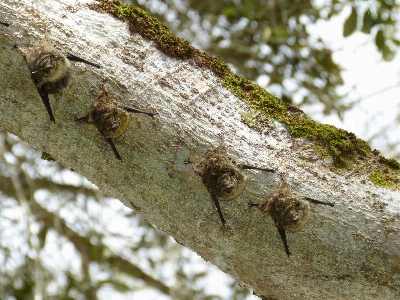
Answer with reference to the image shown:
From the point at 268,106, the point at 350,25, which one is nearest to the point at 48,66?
the point at 268,106

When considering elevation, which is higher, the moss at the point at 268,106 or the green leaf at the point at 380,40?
the green leaf at the point at 380,40

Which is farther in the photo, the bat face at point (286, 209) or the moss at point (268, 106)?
the moss at point (268, 106)

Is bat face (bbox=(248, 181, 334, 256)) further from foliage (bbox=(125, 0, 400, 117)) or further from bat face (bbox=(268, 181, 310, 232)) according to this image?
foliage (bbox=(125, 0, 400, 117))

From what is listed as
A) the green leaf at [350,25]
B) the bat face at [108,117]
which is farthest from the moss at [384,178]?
the green leaf at [350,25]

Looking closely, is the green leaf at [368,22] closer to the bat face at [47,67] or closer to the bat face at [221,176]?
the bat face at [221,176]

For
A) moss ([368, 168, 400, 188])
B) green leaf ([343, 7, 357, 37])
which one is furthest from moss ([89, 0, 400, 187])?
green leaf ([343, 7, 357, 37])

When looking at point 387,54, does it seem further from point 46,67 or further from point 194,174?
point 46,67

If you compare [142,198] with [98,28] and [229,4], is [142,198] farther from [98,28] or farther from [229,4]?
[229,4]
